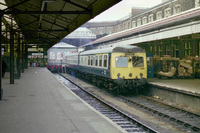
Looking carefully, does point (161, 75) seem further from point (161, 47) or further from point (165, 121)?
point (165, 121)

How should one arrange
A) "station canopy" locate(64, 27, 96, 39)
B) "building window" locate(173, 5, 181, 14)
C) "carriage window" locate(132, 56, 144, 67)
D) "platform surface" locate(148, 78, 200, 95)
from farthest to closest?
"station canopy" locate(64, 27, 96, 39) < "building window" locate(173, 5, 181, 14) < "carriage window" locate(132, 56, 144, 67) < "platform surface" locate(148, 78, 200, 95)

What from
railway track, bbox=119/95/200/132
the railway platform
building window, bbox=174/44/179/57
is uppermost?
building window, bbox=174/44/179/57

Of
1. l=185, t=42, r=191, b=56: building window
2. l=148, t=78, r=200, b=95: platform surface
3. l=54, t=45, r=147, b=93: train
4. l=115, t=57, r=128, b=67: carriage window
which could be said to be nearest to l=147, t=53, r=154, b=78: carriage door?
l=148, t=78, r=200, b=95: platform surface

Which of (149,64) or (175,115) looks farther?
(149,64)

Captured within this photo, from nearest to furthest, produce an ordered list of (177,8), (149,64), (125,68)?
(125,68), (149,64), (177,8)

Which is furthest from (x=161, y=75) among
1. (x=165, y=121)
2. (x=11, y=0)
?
(x=11, y=0)

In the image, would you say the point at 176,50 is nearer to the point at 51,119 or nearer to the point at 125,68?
the point at 125,68

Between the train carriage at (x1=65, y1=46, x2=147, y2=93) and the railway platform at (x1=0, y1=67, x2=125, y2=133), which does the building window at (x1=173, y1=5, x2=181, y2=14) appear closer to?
the train carriage at (x1=65, y1=46, x2=147, y2=93)

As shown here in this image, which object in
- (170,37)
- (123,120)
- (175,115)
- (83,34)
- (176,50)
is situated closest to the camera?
(123,120)

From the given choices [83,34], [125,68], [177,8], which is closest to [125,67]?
[125,68]

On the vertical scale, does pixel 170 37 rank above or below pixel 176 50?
above

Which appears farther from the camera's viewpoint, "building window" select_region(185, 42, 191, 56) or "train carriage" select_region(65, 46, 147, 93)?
"building window" select_region(185, 42, 191, 56)

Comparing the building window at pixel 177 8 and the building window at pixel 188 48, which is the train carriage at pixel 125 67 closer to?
the building window at pixel 188 48

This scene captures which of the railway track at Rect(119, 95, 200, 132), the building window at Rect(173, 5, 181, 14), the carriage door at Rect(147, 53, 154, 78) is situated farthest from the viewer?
the building window at Rect(173, 5, 181, 14)
